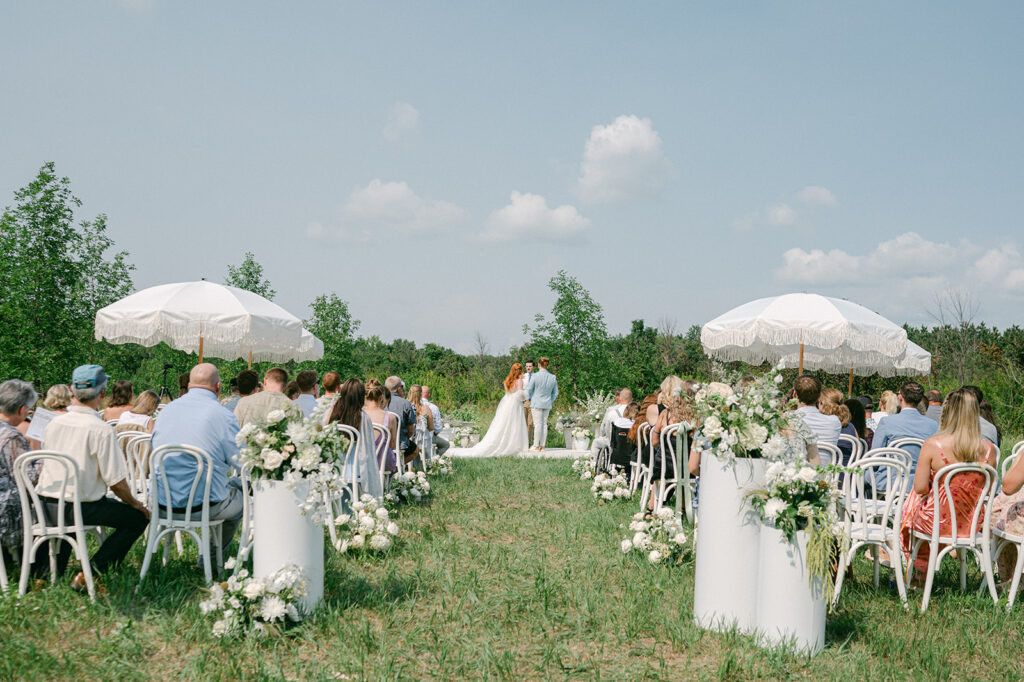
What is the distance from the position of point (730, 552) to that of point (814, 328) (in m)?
5.73

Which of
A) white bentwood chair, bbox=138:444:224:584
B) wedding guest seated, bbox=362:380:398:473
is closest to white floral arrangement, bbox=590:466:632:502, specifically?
wedding guest seated, bbox=362:380:398:473

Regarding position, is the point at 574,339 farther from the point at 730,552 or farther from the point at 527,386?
the point at 730,552

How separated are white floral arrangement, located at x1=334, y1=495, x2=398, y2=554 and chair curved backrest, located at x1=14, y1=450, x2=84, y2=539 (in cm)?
180

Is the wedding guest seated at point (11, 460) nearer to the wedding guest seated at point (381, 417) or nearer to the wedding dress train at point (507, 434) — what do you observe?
the wedding guest seated at point (381, 417)

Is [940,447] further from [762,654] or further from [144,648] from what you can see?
[144,648]

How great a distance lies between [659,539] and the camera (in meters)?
5.14

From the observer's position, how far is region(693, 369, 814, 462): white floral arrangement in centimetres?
375

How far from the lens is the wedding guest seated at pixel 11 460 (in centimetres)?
401

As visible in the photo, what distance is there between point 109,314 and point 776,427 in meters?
7.81

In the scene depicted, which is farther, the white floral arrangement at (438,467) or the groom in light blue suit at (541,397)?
the groom in light blue suit at (541,397)

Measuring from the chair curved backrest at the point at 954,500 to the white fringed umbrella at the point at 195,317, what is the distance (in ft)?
23.6

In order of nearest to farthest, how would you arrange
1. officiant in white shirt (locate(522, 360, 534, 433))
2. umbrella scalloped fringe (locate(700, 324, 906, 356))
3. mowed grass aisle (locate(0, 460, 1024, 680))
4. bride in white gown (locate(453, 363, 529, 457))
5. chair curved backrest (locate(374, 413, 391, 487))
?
1. mowed grass aisle (locate(0, 460, 1024, 680))
2. chair curved backrest (locate(374, 413, 391, 487))
3. umbrella scalloped fringe (locate(700, 324, 906, 356))
4. bride in white gown (locate(453, 363, 529, 457))
5. officiant in white shirt (locate(522, 360, 534, 433))

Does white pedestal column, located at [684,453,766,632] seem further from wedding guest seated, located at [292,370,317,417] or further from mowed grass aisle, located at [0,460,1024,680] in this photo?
wedding guest seated, located at [292,370,317,417]

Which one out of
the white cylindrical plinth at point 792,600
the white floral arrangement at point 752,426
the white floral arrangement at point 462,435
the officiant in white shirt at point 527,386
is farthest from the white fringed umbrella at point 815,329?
the white floral arrangement at point 462,435
